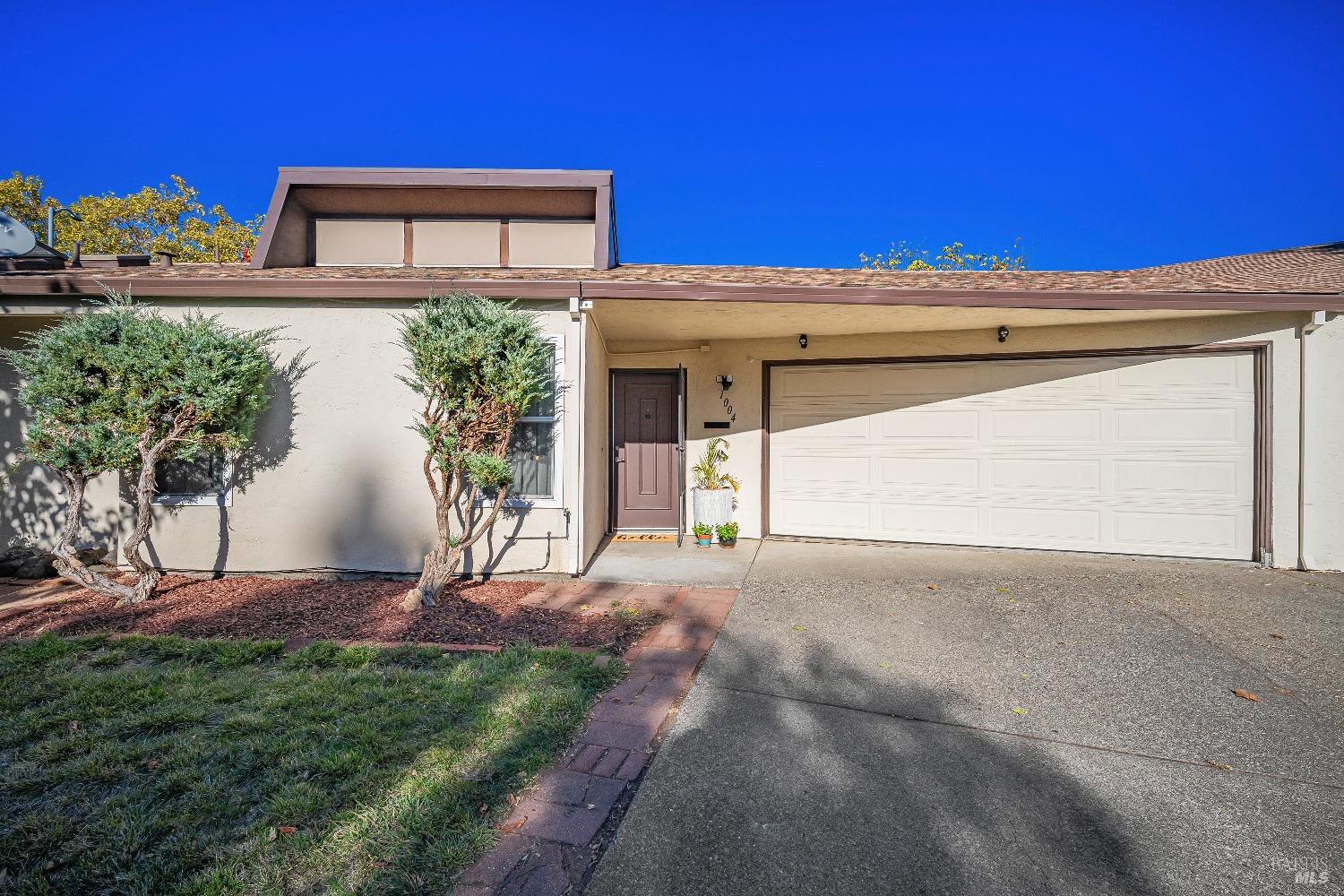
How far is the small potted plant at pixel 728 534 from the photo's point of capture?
7512 mm

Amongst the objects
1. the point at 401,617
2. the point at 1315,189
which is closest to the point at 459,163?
the point at 401,617

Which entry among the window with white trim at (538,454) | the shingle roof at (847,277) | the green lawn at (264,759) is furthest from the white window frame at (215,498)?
the window with white trim at (538,454)

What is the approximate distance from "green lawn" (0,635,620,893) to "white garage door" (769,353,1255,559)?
4985mm

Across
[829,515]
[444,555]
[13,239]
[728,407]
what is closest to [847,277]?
[728,407]

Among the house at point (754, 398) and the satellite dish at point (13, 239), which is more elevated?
the satellite dish at point (13, 239)

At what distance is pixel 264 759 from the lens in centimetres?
251

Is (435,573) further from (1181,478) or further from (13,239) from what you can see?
(1181,478)

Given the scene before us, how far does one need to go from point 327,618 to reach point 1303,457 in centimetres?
911

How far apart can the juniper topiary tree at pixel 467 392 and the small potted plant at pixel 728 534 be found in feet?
10.8

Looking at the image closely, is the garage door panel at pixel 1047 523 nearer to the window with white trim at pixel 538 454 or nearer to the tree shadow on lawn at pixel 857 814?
the tree shadow on lawn at pixel 857 814

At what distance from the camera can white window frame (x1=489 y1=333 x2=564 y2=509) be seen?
5793 mm

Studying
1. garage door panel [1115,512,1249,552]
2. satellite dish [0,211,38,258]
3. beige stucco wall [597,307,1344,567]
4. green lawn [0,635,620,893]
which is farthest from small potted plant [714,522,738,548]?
satellite dish [0,211,38,258]

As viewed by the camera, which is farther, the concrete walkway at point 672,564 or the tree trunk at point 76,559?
the concrete walkway at point 672,564

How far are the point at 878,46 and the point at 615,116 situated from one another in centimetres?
633
